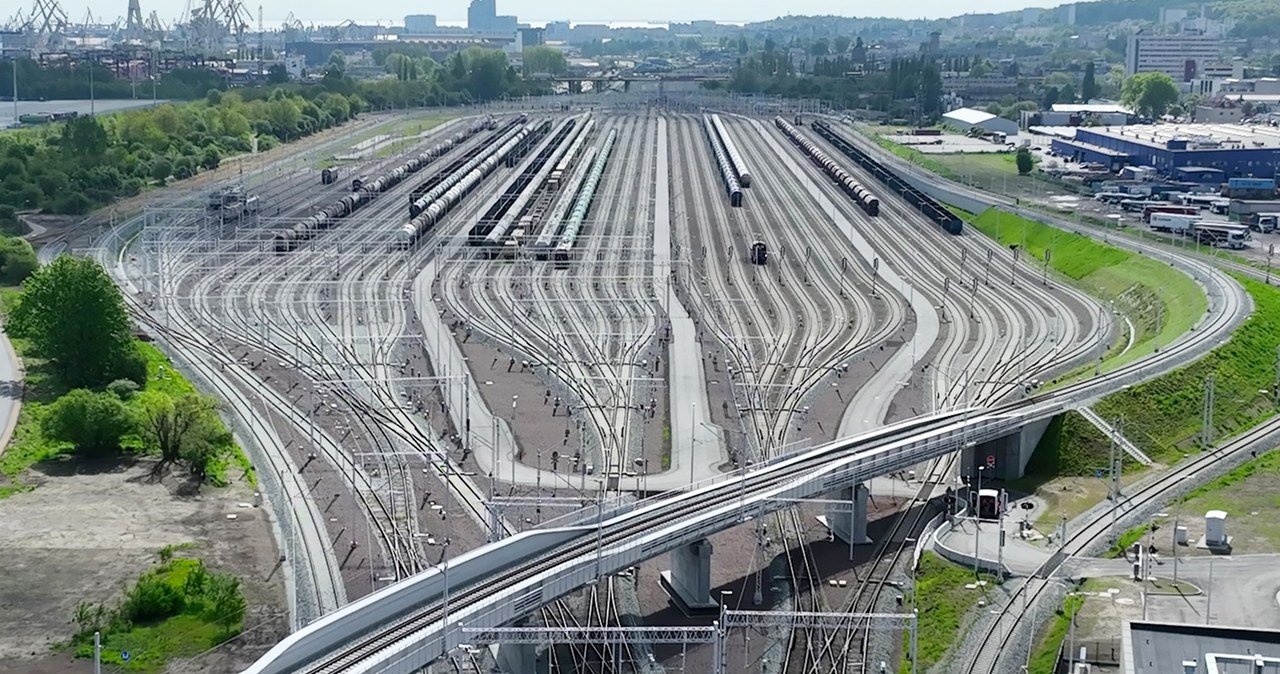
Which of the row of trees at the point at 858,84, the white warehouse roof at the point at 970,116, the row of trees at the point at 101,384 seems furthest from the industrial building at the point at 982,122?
the row of trees at the point at 101,384

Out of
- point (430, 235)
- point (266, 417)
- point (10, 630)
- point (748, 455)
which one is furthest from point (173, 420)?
point (430, 235)

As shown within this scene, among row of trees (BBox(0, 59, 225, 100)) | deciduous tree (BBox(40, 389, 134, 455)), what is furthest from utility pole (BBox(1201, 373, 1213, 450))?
row of trees (BBox(0, 59, 225, 100))

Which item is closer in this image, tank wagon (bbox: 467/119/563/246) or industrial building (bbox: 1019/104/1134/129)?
tank wagon (bbox: 467/119/563/246)

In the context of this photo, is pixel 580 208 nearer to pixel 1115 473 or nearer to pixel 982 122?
pixel 1115 473

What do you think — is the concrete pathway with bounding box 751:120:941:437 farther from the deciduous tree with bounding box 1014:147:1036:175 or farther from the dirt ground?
the deciduous tree with bounding box 1014:147:1036:175

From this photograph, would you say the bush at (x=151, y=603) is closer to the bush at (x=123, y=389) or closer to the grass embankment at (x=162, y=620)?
the grass embankment at (x=162, y=620)

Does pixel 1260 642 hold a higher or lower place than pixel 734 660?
higher

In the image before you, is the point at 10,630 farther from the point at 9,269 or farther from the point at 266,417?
the point at 9,269
